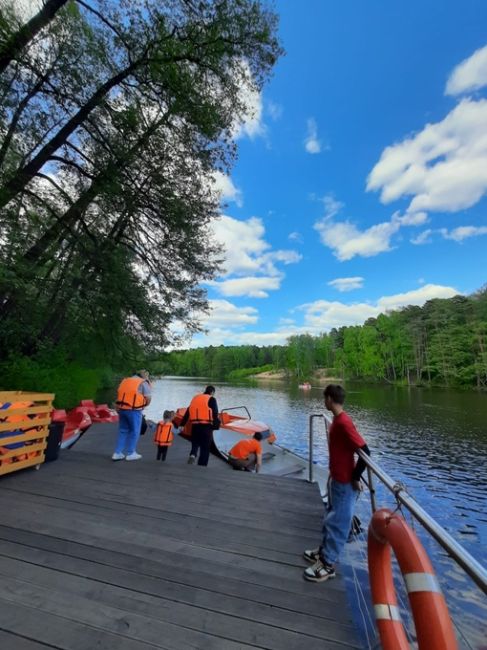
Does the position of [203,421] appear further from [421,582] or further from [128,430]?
[421,582]

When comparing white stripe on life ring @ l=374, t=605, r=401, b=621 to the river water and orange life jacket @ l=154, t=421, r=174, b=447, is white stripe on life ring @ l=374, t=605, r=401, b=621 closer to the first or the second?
the river water

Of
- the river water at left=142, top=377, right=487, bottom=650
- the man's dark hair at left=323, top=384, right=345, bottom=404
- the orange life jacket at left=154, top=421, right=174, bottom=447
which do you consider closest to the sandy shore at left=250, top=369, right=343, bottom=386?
the river water at left=142, top=377, right=487, bottom=650

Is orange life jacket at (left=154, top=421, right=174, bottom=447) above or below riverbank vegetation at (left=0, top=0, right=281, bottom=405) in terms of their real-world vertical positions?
below

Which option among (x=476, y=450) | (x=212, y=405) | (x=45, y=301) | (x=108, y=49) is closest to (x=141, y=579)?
(x=212, y=405)

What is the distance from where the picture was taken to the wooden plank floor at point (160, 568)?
1.89 m

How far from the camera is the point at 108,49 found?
775 cm

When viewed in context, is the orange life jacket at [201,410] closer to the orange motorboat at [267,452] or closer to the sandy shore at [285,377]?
the orange motorboat at [267,452]

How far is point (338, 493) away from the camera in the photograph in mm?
2693

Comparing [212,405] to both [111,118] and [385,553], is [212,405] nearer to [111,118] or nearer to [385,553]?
[385,553]

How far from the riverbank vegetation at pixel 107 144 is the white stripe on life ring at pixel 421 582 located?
7003 mm

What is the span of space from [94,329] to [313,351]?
8524 cm

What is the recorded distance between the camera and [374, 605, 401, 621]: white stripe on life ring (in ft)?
5.82

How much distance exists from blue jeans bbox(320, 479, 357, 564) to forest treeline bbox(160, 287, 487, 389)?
37.8m

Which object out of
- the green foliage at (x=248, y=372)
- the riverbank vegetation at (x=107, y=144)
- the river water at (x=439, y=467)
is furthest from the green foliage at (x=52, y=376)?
the green foliage at (x=248, y=372)
